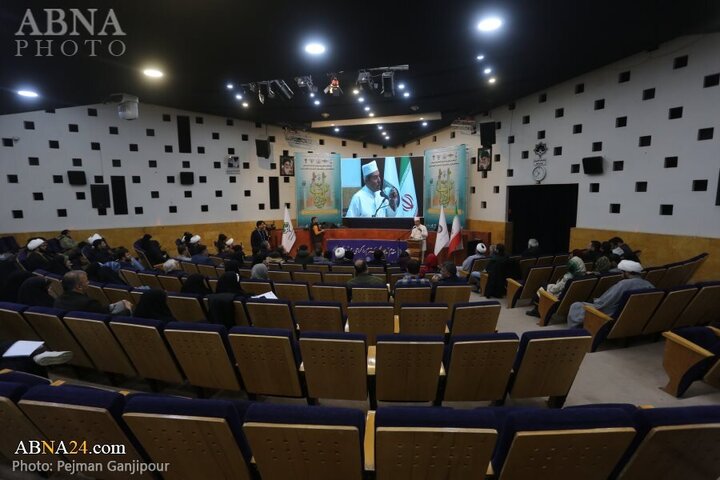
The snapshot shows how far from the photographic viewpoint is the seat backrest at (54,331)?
3.32m

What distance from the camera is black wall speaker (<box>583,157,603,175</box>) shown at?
8906mm

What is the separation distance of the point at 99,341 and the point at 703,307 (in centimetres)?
738

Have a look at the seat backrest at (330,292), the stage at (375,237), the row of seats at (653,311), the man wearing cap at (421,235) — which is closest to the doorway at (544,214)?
the stage at (375,237)

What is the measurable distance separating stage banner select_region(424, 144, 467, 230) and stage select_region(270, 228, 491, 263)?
1.20 metres

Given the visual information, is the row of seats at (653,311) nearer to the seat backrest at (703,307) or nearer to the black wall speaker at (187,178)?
the seat backrest at (703,307)

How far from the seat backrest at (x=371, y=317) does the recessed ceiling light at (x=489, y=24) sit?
4.22 m

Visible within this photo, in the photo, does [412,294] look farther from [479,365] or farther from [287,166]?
[287,166]

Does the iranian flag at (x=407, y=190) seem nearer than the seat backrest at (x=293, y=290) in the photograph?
No

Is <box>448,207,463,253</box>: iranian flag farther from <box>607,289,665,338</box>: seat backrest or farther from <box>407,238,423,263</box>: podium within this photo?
<box>607,289,665,338</box>: seat backrest

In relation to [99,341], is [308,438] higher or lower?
→ higher

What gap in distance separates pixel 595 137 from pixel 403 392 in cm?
978

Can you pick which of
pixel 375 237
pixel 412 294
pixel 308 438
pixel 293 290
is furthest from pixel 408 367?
pixel 375 237

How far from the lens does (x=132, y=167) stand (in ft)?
39.8

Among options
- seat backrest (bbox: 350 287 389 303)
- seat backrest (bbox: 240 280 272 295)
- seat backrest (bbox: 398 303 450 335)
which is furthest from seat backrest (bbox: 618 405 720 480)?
seat backrest (bbox: 240 280 272 295)
